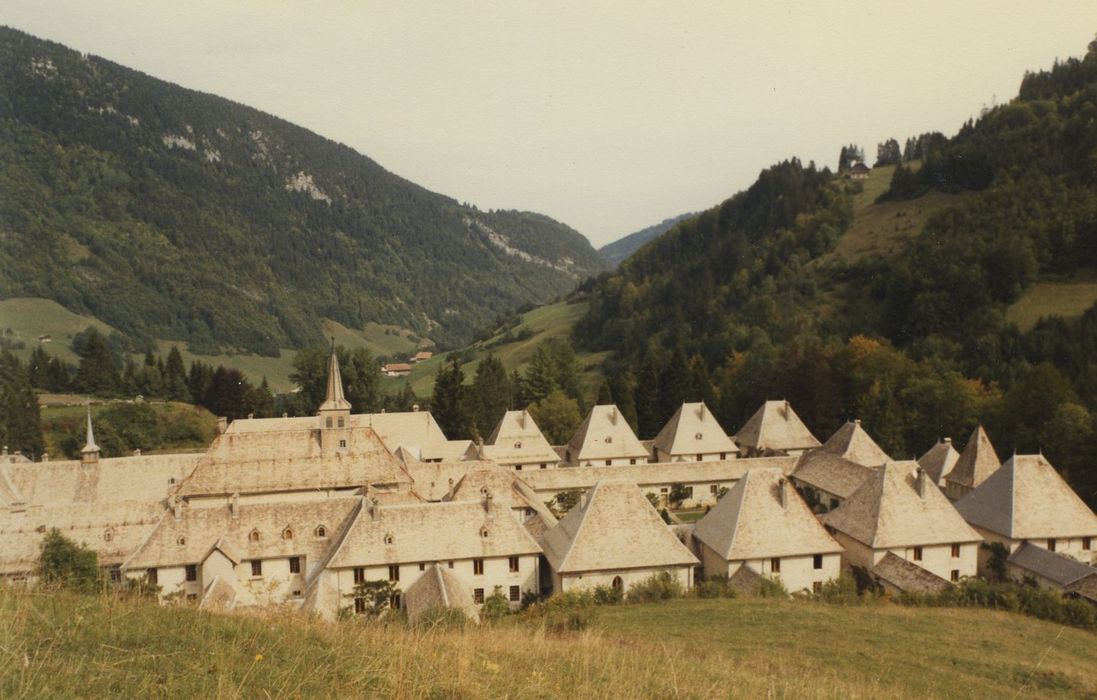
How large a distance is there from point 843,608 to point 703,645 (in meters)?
10.2

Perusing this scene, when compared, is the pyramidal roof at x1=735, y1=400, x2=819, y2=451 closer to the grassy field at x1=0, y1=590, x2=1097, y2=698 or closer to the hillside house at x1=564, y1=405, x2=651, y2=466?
the hillside house at x1=564, y1=405, x2=651, y2=466

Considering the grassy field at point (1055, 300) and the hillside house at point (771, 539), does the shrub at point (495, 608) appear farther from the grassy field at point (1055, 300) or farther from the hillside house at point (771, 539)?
the grassy field at point (1055, 300)

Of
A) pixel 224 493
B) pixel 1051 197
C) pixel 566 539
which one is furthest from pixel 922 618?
pixel 1051 197

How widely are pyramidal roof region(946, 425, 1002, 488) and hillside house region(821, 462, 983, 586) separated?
8434 mm

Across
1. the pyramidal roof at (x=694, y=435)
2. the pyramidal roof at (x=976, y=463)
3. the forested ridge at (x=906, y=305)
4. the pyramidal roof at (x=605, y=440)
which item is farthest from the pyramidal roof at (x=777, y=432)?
the pyramidal roof at (x=976, y=463)

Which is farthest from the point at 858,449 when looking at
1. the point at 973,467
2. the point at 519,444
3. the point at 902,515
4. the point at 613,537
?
the point at 613,537

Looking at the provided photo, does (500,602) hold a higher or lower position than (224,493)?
lower

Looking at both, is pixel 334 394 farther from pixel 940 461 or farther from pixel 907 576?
pixel 940 461

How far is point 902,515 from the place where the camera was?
34906 mm

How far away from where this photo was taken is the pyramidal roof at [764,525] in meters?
32.5

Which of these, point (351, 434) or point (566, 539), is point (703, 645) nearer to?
point (566, 539)

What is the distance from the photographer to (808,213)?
124 metres

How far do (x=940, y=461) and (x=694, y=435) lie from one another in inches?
721

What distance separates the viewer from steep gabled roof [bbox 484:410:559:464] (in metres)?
57.6
